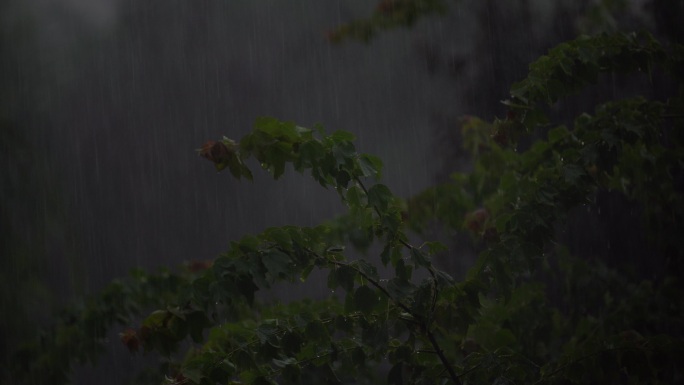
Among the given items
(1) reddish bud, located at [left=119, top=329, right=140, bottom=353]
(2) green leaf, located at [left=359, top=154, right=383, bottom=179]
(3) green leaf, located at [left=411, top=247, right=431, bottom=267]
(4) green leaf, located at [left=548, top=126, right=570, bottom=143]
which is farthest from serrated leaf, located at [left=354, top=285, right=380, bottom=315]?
(4) green leaf, located at [left=548, top=126, right=570, bottom=143]

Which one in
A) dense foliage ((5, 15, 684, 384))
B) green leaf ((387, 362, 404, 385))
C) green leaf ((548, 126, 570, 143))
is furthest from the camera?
green leaf ((548, 126, 570, 143))

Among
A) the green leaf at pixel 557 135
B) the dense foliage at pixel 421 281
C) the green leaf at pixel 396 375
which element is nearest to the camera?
the dense foliage at pixel 421 281

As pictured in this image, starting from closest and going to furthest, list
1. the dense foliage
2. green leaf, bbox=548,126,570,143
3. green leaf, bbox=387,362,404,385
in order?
1. the dense foliage
2. green leaf, bbox=387,362,404,385
3. green leaf, bbox=548,126,570,143

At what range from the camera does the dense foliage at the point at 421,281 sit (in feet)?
6.01

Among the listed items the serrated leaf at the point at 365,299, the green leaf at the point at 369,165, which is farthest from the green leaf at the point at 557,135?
the serrated leaf at the point at 365,299

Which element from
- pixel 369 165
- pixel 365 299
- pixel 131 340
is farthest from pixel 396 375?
pixel 131 340

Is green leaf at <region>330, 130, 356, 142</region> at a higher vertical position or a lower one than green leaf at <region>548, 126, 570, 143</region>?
higher

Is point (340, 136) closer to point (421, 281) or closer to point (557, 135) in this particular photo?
point (421, 281)

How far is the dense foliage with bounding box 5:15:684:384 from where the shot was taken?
6.01 ft

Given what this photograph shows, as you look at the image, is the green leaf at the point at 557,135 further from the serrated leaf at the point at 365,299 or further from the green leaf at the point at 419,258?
the serrated leaf at the point at 365,299

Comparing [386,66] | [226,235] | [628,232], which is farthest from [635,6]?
[226,235]

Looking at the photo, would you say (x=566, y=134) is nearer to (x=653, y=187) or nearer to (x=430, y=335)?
(x=653, y=187)

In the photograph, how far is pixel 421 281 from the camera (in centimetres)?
197

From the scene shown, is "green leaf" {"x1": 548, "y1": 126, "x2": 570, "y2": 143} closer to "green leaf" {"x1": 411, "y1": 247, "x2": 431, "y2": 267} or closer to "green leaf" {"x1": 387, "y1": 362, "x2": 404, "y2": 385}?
"green leaf" {"x1": 411, "y1": 247, "x2": 431, "y2": 267}
